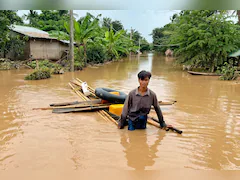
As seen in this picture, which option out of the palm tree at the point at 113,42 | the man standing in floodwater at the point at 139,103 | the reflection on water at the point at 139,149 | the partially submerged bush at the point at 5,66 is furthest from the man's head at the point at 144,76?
the palm tree at the point at 113,42

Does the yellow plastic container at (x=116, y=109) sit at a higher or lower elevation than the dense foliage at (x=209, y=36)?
lower

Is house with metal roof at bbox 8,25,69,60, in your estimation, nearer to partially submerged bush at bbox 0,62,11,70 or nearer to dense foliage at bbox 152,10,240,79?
partially submerged bush at bbox 0,62,11,70

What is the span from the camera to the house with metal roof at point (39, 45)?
17311mm

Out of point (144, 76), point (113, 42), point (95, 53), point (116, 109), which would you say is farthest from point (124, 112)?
point (113, 42)

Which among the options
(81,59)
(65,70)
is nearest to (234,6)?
(65,70)

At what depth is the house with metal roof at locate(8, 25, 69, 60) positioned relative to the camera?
56.8ft

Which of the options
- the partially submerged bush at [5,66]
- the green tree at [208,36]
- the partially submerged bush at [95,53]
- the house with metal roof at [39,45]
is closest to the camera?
the green tree at [208,36]

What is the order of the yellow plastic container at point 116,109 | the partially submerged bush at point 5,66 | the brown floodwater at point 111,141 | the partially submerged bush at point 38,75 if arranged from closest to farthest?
the brown floodwater at point 111,141 → the yellow plastic container at point 116,109 → the partially submerged bush at point 38,75 → the partially submerged bush at point 5,66

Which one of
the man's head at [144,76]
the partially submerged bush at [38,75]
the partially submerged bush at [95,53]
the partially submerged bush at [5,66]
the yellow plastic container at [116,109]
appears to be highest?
the partially submerged bush at [95,53]

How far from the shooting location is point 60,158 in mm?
3551

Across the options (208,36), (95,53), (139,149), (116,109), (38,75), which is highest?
(208,36)

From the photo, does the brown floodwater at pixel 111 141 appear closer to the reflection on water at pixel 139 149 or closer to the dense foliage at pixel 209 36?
the reflection on water at pixel 139 149

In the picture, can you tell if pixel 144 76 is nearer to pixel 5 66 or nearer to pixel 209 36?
pixel 209 36

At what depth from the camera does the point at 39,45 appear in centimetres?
1833
